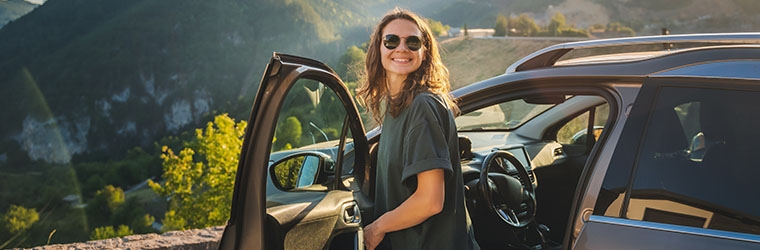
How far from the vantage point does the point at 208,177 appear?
3697 centimetres

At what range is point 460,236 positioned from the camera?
227 cm

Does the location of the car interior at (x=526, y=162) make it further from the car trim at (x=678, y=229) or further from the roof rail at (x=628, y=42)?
the car trim at (x=678, y=229)

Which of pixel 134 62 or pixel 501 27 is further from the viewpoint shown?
pixel 134 62

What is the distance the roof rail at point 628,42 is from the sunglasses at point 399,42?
42.9 inches

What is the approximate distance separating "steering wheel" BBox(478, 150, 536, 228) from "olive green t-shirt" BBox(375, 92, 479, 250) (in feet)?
3.87

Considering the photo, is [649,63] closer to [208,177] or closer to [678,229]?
[678,229]

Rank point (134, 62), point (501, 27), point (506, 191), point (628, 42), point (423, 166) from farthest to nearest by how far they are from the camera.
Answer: point (134, 62) → point (501, 27) → point (506, 191) → point (628, 42) → point (423, 166)

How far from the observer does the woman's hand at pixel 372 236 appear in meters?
2.23

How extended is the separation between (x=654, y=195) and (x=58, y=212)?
8408cm

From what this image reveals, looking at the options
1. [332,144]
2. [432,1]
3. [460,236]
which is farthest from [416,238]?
[432,1]

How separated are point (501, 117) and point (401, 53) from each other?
2.46m

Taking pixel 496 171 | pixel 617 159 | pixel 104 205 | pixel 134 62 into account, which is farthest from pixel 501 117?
pixel 134 62

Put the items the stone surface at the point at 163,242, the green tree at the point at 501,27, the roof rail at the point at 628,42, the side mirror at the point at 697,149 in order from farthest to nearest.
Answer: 1. the green tree at the point at 501,27
2. the stone surface at the point at 163,242
3. the roof rail at the point at 628,42
4. the side mirror at the point at 697,149

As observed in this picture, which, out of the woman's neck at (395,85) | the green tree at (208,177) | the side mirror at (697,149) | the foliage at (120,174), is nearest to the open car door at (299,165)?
the woman's neck at (395,85)
